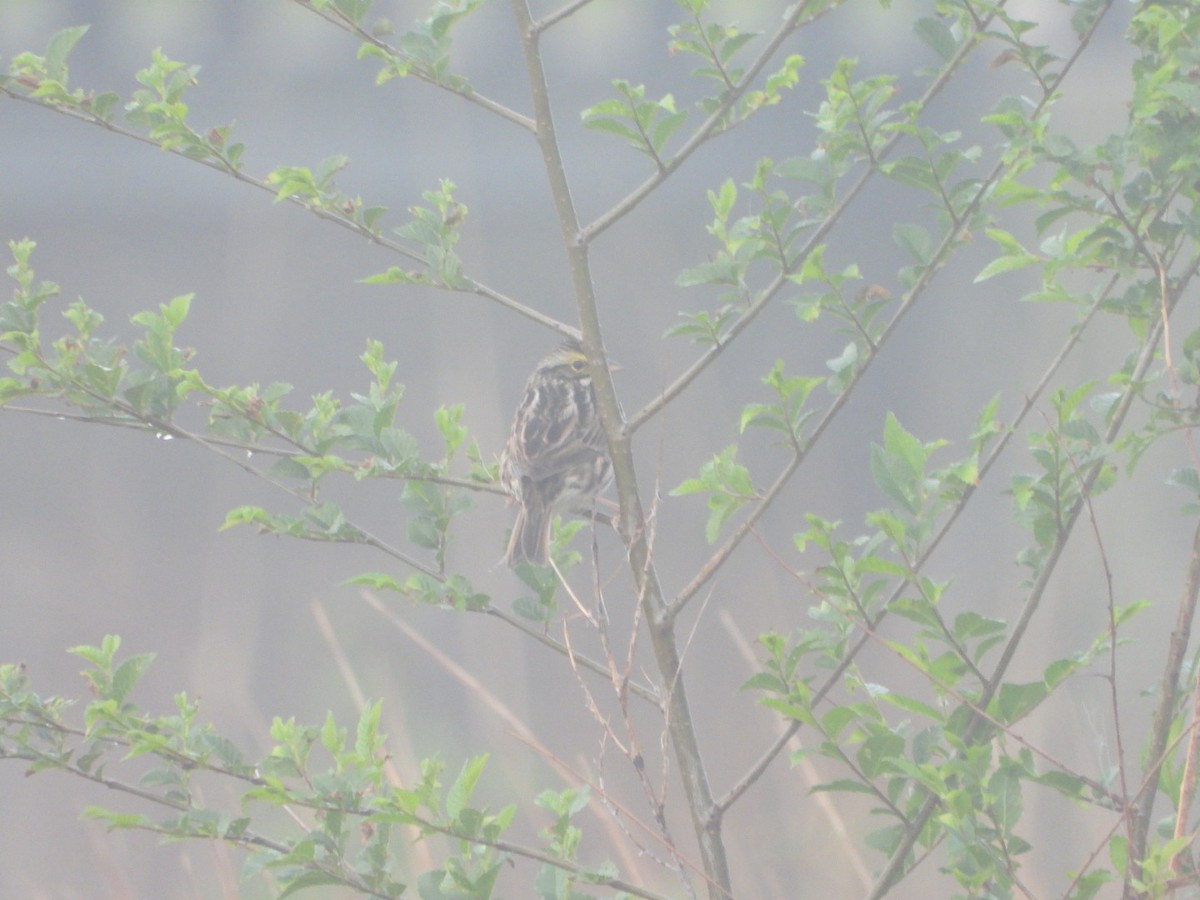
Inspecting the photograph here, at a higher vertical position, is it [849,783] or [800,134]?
[800,134]

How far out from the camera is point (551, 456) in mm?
3178

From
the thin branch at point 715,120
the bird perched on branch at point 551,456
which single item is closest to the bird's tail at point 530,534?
the bird perched on branch at point 551,456

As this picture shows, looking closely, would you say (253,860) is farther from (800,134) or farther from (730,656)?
(800,134)

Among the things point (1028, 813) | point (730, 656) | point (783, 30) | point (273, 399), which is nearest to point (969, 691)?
point (783, 30)

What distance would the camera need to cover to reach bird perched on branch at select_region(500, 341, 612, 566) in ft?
9.25

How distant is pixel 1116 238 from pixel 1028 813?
1.95 meters

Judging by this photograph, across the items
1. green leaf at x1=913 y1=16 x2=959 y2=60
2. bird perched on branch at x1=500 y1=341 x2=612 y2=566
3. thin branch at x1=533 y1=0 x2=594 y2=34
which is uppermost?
green leaf at x1=913 y1=16 x2=959 y2=60

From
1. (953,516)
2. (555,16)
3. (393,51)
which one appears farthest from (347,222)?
(953,516)

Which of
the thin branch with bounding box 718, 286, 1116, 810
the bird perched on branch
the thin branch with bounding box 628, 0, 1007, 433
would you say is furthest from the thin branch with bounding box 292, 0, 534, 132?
the bird perched on branch

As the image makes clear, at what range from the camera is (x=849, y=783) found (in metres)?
1.64

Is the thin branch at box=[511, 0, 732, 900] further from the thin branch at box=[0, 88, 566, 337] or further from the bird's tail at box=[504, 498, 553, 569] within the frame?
the bird's tail at box=[504, 498, 553, 569]

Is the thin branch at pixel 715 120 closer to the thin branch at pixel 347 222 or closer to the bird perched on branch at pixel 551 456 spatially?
the thin branch at pixel 347 222

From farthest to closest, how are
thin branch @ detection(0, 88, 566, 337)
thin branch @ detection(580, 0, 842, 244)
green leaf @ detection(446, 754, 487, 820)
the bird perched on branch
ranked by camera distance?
1. the bird perched on branch
2. thin branch @ detection(0, 88, 566, 337)
3. thin branch @ detection(580, 0, 842, 244)
4. green leaf @ detection(446, 754, 487, 820)

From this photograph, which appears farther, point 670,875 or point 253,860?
point 670,875
